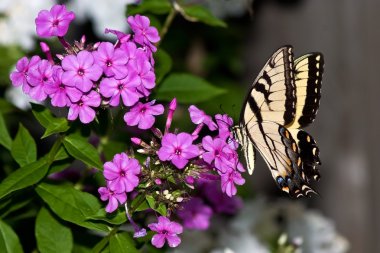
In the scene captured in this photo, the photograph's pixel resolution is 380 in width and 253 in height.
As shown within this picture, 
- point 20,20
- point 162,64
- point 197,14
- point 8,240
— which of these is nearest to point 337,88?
point 197,14

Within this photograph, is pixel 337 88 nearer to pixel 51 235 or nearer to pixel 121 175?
pixel 51 235

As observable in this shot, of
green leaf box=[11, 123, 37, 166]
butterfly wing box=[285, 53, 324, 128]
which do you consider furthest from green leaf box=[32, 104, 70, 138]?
butterfly wing box=[285, 53, 324, 128]

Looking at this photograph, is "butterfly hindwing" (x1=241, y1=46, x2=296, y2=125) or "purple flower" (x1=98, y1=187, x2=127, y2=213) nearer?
"purple flower" (x1=98, y1=187, x2=127, y2=213)

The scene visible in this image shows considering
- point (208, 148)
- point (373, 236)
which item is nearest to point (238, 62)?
point (373, 236)

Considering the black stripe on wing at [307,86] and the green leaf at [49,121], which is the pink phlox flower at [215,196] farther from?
the green leaf at [49,121]

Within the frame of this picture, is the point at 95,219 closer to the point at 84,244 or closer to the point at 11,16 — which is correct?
the point at 84,244

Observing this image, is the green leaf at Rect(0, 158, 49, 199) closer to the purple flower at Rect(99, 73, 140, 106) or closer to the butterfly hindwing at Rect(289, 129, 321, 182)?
the purple flower at Rect(99, 73, 140, 106)
